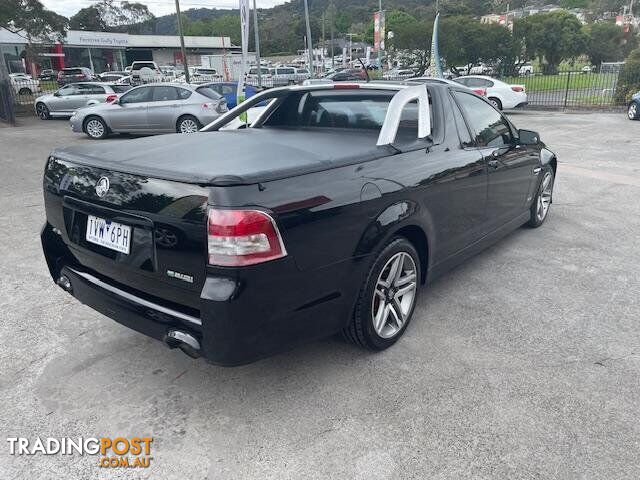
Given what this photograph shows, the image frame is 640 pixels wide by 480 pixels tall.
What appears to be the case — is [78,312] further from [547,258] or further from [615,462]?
[547,258]

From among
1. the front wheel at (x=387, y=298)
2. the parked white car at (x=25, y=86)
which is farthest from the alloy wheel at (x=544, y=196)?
the parked white car at (x=25, y=86)

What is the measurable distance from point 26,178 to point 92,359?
685cm

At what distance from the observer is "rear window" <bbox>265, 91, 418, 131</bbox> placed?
12.6ft

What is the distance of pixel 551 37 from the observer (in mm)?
38125

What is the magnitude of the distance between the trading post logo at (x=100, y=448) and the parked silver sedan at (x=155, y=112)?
12063mm

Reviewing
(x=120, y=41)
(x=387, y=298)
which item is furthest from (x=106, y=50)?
(x=387, y=298)

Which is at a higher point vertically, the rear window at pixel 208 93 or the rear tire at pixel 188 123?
the rear window at pixel 208 93

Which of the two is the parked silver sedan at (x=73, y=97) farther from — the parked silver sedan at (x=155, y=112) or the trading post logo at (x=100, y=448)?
the trading post logo at (x=100, y=448)

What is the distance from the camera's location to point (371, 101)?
392 cm

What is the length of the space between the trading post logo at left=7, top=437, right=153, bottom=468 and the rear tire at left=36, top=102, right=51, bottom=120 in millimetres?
20140

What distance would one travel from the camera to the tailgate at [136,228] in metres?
2.44

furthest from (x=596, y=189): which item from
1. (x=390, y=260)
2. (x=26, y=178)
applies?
(x=26, y=178)

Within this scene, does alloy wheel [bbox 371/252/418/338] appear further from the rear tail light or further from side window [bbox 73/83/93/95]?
side window [bbox 73/83/93/95]

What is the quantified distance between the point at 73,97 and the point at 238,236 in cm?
2003
